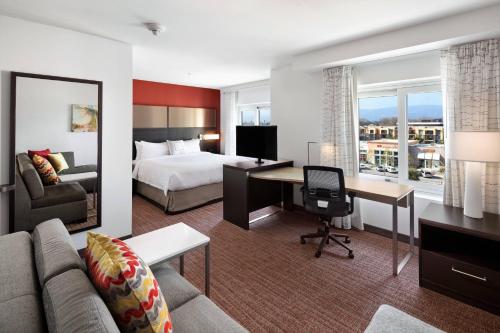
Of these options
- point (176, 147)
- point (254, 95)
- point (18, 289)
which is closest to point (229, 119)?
point (254, 95)

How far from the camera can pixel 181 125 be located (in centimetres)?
633

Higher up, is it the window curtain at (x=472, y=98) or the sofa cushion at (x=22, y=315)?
the window curtain at (x=472, y=98)

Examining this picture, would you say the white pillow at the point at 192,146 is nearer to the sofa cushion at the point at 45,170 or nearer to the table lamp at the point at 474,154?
the sofa cushion at the point at 45,170

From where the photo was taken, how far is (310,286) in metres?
2.29

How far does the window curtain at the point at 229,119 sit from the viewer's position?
21.7ft

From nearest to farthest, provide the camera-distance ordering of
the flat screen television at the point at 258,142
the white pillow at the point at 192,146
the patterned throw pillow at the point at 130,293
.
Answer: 1. the patterned throw pillow at the point at 130,293
2. the flat screen television at the point at 258,142
3. the white pillow at the point at 192,146

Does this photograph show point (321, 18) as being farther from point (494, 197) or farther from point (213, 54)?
point (494, 197)

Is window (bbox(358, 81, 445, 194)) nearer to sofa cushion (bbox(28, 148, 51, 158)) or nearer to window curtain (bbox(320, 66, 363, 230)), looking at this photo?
window curtain (bbox(320, 66, 363, 230))

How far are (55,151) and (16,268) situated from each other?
1.83 m

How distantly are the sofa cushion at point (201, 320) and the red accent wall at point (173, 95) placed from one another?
5.21 m

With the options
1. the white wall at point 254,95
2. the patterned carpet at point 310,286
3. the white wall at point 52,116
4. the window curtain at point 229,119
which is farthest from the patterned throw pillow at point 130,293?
the window curtain at point 229,119

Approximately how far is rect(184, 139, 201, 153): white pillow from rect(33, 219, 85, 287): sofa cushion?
4.62 meters

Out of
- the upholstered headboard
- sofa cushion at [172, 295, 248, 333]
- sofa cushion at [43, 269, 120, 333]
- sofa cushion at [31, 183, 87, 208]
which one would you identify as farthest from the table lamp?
the upholstered headboard

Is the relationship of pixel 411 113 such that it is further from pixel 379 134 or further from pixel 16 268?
pixel 16 268
